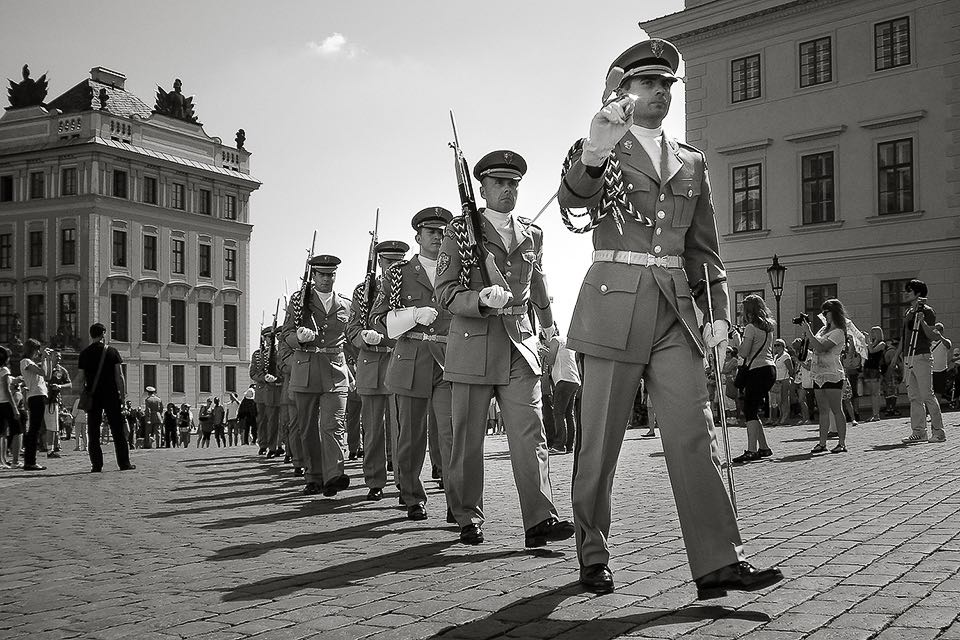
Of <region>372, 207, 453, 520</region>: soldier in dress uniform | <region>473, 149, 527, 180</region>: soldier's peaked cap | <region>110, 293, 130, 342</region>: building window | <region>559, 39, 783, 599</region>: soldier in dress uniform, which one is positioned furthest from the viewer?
<region>110, 293, 130, 342</region>: building window

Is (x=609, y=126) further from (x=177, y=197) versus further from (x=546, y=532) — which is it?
(x=177, y=197)

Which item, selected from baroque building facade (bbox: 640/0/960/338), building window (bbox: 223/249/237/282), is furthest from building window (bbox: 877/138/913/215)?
building window (bbox: 223/249/237/282)

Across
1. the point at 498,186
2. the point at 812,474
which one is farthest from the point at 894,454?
the point at 498,186

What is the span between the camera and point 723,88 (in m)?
36.1

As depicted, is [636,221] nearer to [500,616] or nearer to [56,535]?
[500,616]

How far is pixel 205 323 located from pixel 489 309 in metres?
63.7

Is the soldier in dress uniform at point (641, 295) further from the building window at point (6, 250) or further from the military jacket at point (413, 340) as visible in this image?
the building window at point (6, 250)

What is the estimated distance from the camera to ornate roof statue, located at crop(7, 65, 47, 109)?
65250mm

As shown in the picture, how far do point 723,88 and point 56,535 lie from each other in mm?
31508

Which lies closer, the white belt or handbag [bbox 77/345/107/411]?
the white belt

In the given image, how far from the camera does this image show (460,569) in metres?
5.80

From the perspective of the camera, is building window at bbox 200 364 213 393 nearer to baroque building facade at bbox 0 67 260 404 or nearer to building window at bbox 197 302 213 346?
baroque building facade at bbox 0 67 260 404

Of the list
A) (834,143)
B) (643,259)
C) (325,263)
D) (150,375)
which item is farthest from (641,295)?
(150,375)

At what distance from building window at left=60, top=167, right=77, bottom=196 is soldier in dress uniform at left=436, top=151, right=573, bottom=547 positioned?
5904cm
